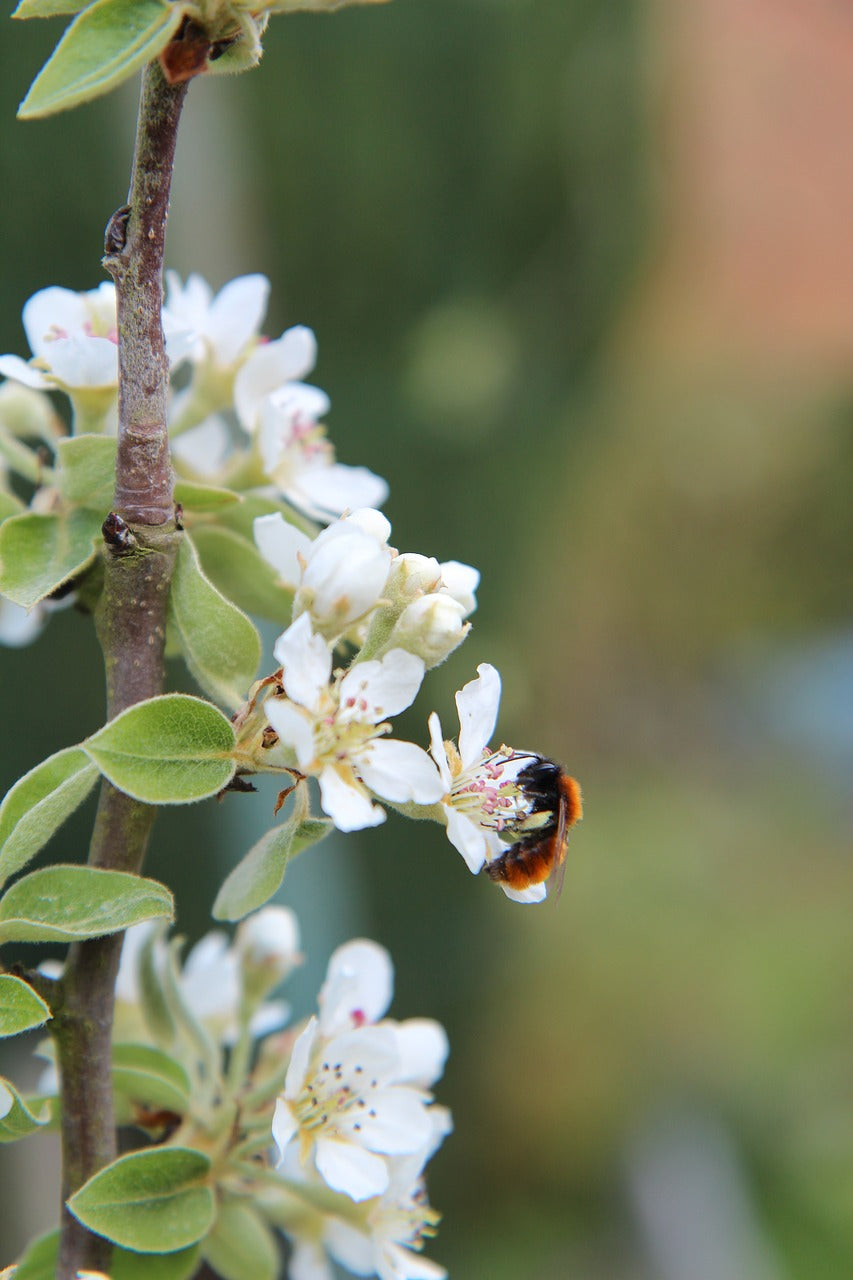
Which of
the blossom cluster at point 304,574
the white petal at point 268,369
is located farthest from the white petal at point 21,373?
the white petal at point 268,369

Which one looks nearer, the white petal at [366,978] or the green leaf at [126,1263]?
the green leaf at [126,1263]

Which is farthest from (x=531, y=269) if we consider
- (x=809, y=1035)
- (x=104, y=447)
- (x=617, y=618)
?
(x=617, y=618)

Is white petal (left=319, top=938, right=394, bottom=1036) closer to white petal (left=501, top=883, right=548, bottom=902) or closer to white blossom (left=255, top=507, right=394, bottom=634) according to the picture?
white petal (left=501, top=883, right=548, bottom=902)

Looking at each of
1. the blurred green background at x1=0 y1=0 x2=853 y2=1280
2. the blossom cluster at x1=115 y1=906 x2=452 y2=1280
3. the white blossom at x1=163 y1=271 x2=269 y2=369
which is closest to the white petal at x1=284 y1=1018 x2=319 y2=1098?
the blossom cluster at x1=115 y1=906 x2=452 y2=1280

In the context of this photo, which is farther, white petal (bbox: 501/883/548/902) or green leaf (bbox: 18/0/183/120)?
white petal (bbox: 501/883/548/902)

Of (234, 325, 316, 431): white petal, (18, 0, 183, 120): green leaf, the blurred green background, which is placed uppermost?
(18, 0, 183, 120): green leaf

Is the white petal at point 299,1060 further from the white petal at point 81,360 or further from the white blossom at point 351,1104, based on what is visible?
the white petal at point 81,360

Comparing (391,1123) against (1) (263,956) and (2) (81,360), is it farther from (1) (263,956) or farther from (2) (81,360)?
(2) (81,360)

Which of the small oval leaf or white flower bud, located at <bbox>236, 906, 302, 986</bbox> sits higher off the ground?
the small oval leaf
